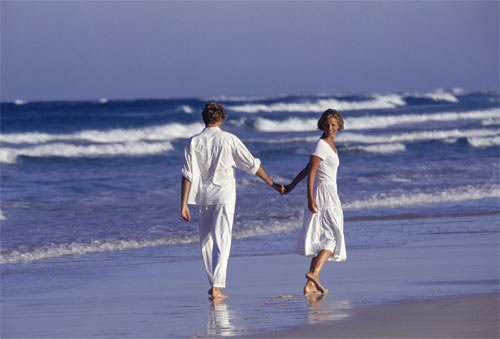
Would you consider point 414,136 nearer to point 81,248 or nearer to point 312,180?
point 81,248

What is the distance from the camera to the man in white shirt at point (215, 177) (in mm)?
6207

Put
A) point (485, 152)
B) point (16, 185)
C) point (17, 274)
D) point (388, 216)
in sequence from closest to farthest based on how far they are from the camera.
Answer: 1. point (17, 274)
2. point (388, 216)
3. point (16, 185)
4. point (485, 152)

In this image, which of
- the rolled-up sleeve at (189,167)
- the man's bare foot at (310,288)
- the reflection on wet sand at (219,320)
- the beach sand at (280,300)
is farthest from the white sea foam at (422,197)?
the reflection on wet sand at (219,320)

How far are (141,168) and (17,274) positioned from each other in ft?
39.9

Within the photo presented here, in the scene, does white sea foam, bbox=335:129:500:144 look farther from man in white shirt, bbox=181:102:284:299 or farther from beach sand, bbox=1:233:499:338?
man in white shirt, bbox=181:102:284:299

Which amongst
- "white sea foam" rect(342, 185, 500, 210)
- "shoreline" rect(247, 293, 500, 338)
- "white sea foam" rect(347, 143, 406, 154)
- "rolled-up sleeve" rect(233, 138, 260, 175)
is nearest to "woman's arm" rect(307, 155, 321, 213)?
"rolled-up sleeve" rect(233, 138, 260, 175)

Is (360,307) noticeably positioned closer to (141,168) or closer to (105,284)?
(105,284)

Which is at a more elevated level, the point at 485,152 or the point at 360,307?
the point at 485,152

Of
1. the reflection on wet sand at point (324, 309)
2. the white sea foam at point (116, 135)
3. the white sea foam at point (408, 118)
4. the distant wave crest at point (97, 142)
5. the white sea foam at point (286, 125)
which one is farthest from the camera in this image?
the white sea foam at point (408, 118)

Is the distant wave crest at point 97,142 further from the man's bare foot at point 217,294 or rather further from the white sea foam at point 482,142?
the man's bare foot at point 217,294

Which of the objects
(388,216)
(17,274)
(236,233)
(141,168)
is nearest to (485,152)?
(141,168)

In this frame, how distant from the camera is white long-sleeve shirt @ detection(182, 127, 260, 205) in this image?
621cm

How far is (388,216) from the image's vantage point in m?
11.1

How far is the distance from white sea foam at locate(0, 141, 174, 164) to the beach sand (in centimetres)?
1680
